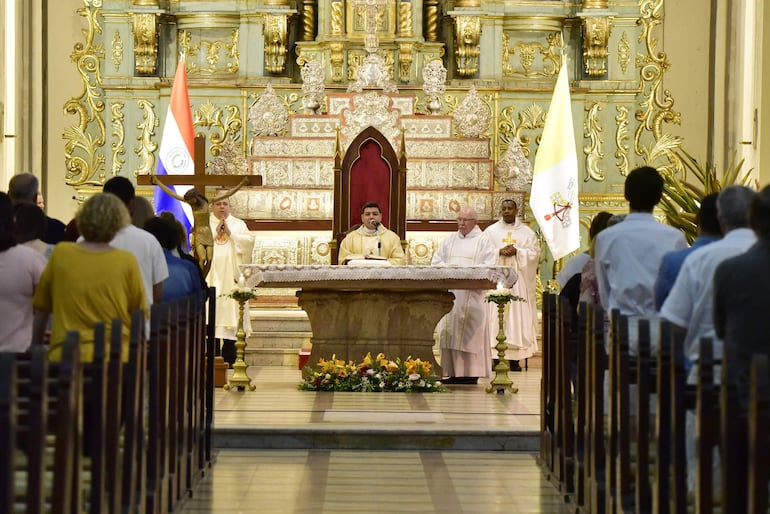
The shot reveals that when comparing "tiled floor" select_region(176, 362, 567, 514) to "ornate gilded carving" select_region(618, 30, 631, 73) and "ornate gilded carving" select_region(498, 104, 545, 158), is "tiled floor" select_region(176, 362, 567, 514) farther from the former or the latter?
"ornate gilded carving" select_region(618, 30, 631, 73)

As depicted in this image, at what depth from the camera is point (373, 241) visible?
1329 centimetres

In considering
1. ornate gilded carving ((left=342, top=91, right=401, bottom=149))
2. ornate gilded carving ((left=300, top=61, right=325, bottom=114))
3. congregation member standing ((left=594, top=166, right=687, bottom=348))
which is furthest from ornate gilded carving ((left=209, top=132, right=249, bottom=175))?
congregation member standing ((left=594, top=166, right=687, bottom=348))

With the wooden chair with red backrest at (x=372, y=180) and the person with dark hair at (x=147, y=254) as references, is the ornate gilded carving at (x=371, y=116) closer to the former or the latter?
the wooden chair with red backrest at (x=372, y=180)

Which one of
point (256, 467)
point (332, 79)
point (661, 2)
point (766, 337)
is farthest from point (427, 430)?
point (661, 2)

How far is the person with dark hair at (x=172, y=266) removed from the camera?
337 inches

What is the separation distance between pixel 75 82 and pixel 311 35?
10.2ft

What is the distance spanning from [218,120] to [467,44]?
3.02 m

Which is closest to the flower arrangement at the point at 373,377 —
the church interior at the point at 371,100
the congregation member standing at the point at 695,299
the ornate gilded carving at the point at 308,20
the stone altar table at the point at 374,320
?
the stone altar table at the point at 374,320

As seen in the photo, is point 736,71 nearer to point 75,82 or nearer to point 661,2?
point 661,2

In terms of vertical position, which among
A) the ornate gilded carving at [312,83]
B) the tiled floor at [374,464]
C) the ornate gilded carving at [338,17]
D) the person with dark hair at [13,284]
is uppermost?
the ornate gilded carving at [338,17]

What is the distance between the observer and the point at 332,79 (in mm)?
16562

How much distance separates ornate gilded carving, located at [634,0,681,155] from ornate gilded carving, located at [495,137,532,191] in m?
1.83

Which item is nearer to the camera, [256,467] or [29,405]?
[29,405]

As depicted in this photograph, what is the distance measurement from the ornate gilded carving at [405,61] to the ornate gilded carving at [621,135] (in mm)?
2514
